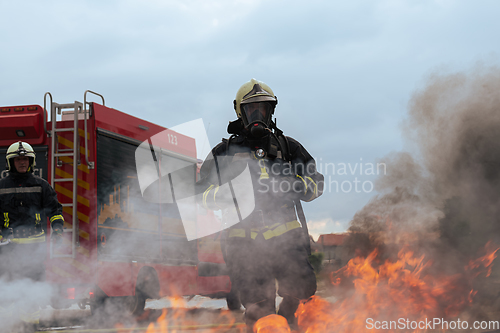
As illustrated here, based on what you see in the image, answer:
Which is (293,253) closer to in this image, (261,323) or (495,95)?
(261,323)

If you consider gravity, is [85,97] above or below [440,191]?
above

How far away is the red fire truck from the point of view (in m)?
6.16

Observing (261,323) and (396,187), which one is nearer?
(261,323)

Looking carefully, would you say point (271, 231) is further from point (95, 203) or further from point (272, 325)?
point (95, 203)

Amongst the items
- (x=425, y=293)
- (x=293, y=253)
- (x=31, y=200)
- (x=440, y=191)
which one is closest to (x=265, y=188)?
(x=293, y=253)

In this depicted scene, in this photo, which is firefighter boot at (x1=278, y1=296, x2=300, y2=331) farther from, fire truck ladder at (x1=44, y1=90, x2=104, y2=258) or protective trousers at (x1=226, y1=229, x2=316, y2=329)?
fire truck ladder at (x1=44, y1=90, x2=104, y2=258)

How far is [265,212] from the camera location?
139 inches

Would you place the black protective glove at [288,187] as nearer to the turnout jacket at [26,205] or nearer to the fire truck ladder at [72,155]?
the turnout jacket at [26,205]

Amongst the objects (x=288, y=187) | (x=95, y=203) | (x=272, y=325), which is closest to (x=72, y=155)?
(x=95, y=203)

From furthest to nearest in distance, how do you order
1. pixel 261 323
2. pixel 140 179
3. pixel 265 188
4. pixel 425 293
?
pixel 140 179
pixel 425 293
pixel 265 188
pixel 261 323

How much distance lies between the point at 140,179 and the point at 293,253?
15.6 feet

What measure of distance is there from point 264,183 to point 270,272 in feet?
1.99

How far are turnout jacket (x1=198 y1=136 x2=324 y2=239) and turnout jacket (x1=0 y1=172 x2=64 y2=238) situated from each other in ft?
8.10

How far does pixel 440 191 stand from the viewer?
275 inches
